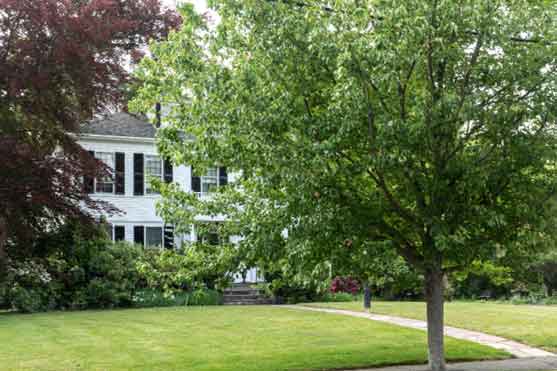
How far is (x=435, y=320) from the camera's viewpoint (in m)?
11.1

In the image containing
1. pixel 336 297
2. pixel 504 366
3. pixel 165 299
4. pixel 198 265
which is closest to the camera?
pixel 198 265

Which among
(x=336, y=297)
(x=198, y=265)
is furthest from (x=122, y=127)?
(x=198, y=265)

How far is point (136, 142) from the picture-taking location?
2888 cm

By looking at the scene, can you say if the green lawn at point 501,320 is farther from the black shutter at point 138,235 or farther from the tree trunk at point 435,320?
the black shutter at point 138,235

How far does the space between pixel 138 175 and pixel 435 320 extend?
1993 centimetres

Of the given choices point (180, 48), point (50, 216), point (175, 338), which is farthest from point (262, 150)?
point (50, 216)

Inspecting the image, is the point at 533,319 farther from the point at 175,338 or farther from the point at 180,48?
the point at 180,48

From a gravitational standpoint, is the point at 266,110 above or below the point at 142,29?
below

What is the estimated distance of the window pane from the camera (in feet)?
97.0

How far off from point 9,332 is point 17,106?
5.05 m

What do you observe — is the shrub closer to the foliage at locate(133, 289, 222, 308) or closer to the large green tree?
the foliage at locate(133, 289, 222, 308)

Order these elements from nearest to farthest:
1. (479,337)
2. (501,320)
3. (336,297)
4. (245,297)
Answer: (479,337), (501,320), (245,297), (336,297)

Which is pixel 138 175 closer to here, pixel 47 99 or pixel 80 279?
pixel 80 279

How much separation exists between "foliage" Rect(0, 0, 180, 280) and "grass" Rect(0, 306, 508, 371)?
2.86 meters
